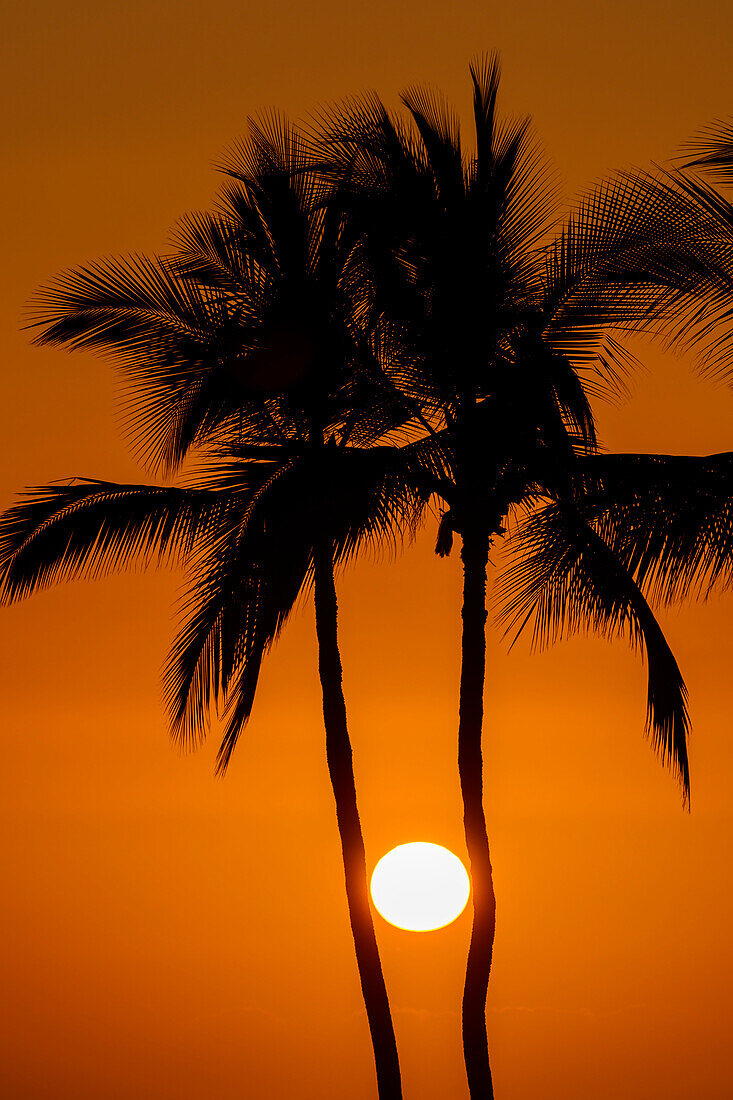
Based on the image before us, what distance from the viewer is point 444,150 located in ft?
42.4

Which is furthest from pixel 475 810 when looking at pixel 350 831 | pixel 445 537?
pixel 445 537

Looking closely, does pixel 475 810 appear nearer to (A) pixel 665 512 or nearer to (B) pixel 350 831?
(B) pixel 350 831

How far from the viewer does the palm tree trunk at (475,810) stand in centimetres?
1298

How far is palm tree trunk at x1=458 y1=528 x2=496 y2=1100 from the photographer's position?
1298 centimetres

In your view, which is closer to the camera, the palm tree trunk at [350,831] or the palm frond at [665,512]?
the palm frond at [665,512]

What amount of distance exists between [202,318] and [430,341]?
279cm

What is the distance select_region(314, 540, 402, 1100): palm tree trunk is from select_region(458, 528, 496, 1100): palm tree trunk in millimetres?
1131

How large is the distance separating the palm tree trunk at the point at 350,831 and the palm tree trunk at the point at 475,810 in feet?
3.71

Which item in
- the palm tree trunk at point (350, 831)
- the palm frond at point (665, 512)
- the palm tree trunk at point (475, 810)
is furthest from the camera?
the palm tree trunk at point (350, 831)

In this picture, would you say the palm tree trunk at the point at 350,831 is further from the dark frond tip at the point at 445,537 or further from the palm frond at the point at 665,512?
the palm frond at the point at 665,512

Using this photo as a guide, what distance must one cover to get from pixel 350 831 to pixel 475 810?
175 centimetres

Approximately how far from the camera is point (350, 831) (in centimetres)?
1450

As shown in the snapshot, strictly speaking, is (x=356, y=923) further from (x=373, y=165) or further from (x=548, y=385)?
(x=373, y=165)

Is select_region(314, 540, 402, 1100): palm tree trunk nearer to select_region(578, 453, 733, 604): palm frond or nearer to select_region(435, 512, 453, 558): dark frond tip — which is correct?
select_region(435, 512, 453, 558): dark frond tip
